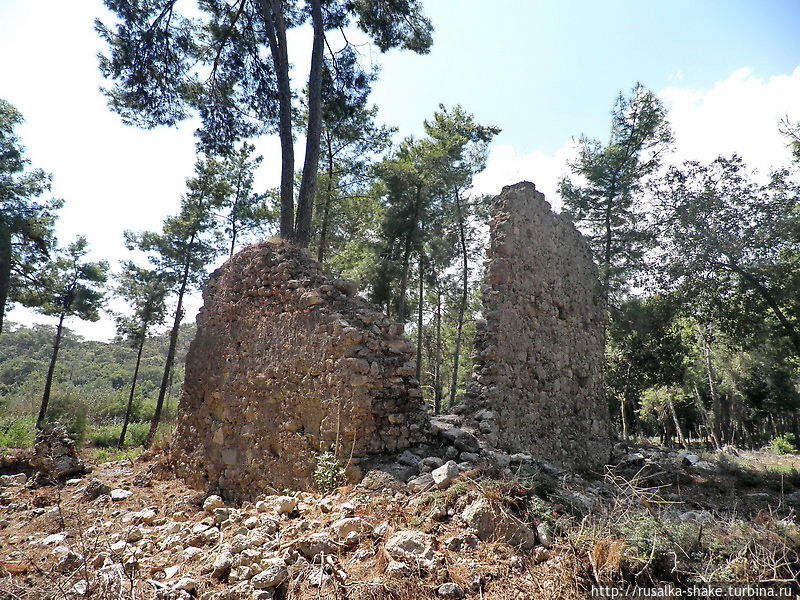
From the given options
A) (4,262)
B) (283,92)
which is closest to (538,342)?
(283,92)

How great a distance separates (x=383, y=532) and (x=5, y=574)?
2.85m

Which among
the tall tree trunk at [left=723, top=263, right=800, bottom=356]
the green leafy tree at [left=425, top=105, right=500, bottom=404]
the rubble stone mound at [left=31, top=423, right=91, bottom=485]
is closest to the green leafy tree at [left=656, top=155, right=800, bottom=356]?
the tall tree trunk at [left=723, top=263, right=800, bottom=356]

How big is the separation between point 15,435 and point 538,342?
16577 mm

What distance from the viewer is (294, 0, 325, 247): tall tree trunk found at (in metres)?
9.16

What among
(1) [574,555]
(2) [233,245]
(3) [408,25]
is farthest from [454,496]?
(2) [233,245]

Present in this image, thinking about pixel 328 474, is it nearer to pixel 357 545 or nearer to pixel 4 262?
pixel 357 545

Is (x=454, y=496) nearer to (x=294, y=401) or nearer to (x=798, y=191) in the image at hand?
(x=294, y=401)

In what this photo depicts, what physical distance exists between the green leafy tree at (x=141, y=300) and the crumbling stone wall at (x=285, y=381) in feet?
41.2

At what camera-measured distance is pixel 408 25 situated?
36.9 feet

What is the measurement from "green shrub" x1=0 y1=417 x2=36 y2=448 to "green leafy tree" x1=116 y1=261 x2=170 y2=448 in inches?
135

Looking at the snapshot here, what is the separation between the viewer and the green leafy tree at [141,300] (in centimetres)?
1742

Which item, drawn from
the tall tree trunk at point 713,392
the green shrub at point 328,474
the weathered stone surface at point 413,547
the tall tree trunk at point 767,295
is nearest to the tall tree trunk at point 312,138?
the green shrub at point 328,474

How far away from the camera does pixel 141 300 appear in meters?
18.0

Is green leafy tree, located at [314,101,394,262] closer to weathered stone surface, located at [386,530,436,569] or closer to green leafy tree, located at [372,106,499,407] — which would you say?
green leafy tree, located at [372,106,499,407]
